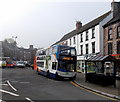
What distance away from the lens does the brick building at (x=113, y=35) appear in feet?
79.5

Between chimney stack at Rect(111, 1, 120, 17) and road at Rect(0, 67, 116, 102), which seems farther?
chimney stack at Rect(111, 1, 120, 17)

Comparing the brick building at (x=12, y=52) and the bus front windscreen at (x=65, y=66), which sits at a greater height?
the brick building at (x=12, y=52)

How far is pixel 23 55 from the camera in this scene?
12144 cm

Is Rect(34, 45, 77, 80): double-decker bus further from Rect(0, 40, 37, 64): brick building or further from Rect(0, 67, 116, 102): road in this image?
Rect(0, 40, 37, 64): brick building

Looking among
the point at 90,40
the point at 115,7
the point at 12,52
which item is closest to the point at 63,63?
the point at 90,40

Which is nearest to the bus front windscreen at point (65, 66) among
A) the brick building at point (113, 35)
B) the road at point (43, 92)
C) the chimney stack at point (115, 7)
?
the road at point (43, 92)

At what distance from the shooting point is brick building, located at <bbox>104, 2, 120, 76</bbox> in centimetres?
2423

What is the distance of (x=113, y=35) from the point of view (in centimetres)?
2530

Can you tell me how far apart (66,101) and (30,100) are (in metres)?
1.83

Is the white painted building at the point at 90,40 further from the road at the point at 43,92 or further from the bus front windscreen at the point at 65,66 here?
the road at the point at 43,92

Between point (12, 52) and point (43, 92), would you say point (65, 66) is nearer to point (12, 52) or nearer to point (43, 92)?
point (43, 92)

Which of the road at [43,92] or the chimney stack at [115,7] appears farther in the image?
the chimney stack at [115,7]

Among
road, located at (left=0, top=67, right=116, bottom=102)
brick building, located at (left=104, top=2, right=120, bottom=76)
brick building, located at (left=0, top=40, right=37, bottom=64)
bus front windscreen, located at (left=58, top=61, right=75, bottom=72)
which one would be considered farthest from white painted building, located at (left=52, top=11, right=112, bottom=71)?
brick building, located at (left=0, top=40, right=37, bottom=64)

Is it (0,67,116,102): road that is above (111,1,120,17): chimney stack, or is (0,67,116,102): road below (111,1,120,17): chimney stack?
below
